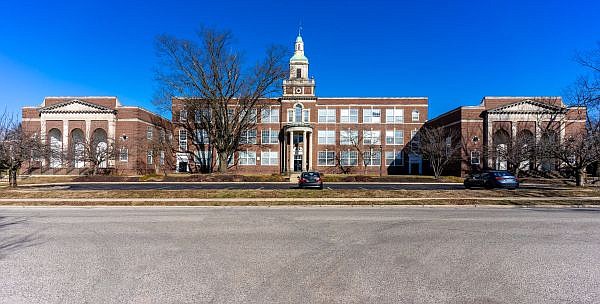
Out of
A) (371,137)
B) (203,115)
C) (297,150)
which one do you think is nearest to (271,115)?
(297,150)

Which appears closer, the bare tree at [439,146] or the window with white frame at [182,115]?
the bare tree at [439,146]

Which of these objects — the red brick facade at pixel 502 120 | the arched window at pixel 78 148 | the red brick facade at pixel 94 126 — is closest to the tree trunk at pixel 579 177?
the red brick facade at pixel 502 120

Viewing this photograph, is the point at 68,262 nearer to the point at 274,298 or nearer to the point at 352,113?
the point at 274,298

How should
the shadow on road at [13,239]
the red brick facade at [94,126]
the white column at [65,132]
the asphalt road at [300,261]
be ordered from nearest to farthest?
1. the asphalt road at [300,261]
2. the shadow on road at [13,239]
3. the red brick facade at [94,126]
4. the white column at [65,132]

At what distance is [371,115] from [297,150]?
13462mm

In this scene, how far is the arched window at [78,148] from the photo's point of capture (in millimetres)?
41406

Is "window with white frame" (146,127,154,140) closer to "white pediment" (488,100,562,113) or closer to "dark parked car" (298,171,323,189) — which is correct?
"dark parked car" (298,171,323,189)

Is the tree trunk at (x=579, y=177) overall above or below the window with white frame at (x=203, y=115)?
below

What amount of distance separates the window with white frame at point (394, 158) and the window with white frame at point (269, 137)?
18.3m

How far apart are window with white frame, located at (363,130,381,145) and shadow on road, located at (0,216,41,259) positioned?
156 feet

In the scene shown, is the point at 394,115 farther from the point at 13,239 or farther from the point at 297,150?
the point at 13,239

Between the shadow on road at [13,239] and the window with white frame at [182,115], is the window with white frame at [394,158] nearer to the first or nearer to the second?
the window with white frame at [182,115]

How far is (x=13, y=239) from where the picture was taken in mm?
7840

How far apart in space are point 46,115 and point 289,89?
1433 inches
